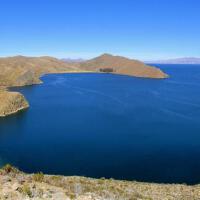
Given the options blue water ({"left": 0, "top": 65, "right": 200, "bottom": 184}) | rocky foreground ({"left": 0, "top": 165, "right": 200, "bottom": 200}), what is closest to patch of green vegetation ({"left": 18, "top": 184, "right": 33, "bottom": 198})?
rocky foreground ({"left": 0, "top": 165, "right": 200, "bottom": 200})

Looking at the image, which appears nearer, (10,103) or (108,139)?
(108,139)

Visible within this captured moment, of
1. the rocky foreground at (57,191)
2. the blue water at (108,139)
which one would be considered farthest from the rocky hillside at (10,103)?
the rocky foreground at (57,191)

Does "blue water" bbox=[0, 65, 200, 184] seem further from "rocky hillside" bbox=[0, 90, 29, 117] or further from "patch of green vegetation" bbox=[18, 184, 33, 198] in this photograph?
"patch of green vegetation" bbox=[18, 184, 33, 198]

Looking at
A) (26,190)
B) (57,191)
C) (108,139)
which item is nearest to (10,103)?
(108,139)

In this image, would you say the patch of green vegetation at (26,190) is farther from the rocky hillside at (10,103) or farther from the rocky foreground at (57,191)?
the rocky hillside at (10,103)

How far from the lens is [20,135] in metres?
92.2

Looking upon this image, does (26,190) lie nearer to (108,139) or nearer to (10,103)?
(108,139)

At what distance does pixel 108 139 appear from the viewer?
284 ft

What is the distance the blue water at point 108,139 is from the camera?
65.6 m

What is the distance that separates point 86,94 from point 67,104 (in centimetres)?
3574

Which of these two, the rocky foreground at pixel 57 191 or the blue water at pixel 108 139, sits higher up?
the rocky foreground at pixel 57 191

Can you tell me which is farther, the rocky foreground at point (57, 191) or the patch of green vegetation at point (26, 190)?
the rocky foreground at point (57, 191)

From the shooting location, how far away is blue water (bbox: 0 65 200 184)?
65562 mm

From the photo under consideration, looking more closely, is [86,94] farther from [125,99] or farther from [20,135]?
[20,135]
